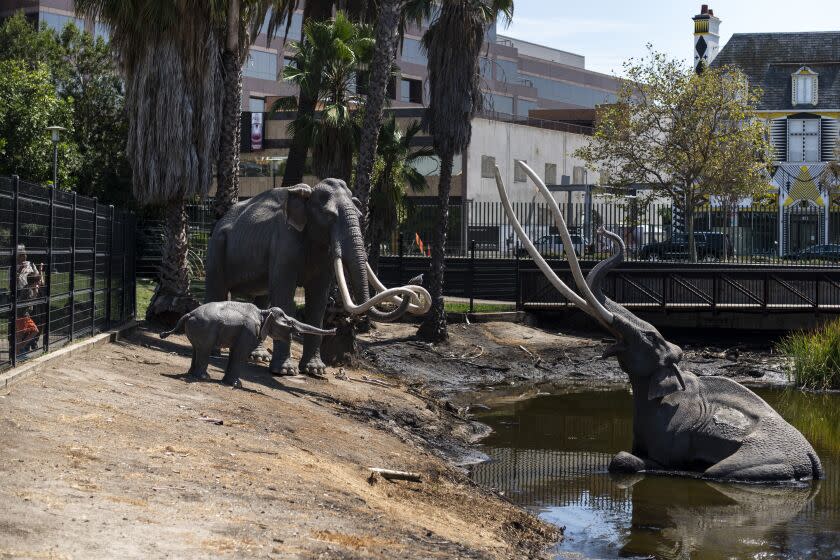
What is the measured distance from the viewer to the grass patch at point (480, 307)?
91.9 ft

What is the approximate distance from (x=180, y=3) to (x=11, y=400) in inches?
339

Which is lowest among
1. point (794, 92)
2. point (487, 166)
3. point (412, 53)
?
point (487, 166)

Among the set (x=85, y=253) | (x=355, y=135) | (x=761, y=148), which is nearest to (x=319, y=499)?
(x=85, y=253)

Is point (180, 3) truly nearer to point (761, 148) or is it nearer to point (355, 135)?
point (355, 135)

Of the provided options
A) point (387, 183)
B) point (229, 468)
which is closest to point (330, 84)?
point (387, 183)

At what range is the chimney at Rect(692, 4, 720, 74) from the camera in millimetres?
54594

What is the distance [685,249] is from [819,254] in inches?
151

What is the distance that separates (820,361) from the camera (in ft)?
70.7

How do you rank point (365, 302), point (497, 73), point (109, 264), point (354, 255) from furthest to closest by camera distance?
1. point (497, 73)
2. point (109, 264)
3. point (354, 255)
4. point (365, 302)

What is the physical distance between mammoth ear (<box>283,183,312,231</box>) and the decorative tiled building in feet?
134

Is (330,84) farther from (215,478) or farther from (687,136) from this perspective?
(215,478)

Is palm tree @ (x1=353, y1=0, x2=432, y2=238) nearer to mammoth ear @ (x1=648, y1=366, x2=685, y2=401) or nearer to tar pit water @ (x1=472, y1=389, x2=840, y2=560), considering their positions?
tar pit water @ (x1=472, y1=389, x2=840, y2=560)

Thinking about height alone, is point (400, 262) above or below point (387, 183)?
below

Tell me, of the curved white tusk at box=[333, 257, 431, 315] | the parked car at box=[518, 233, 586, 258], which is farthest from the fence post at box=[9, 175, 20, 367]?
the parked car at box=[518, 233, 586, 258]
